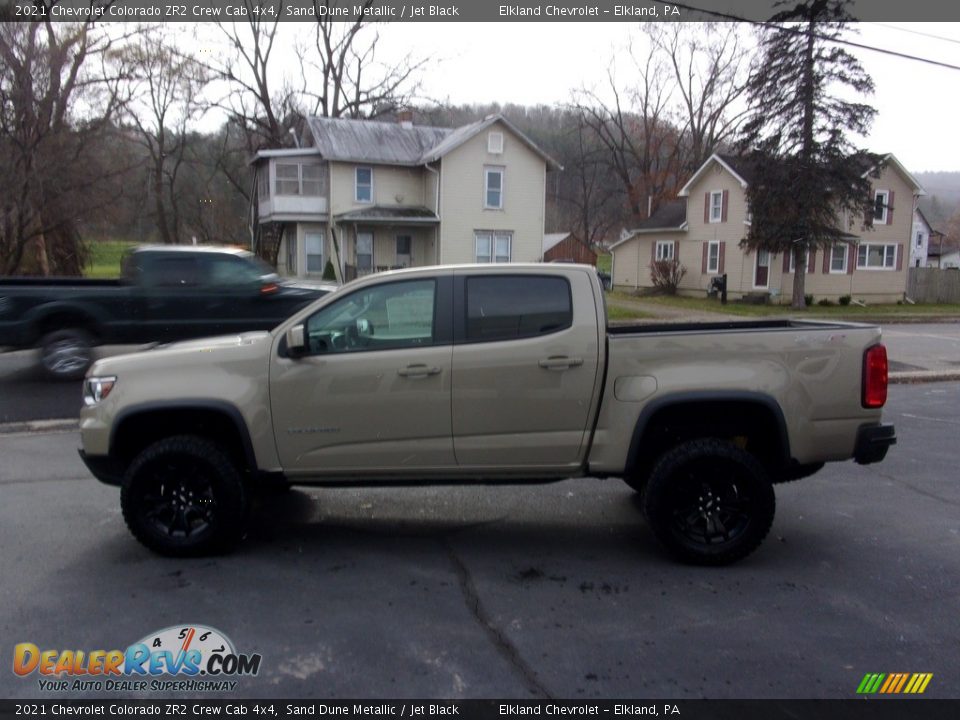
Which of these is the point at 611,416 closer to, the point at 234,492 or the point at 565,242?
the point at 234,492

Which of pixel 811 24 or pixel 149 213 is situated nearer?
pixel 811 24

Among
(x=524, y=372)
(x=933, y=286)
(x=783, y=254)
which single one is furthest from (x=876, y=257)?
(x=524, y=372)

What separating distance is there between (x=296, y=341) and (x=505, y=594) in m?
2.01

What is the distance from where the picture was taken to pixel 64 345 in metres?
11.4

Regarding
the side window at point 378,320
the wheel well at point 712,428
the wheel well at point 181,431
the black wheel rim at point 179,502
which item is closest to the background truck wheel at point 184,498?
the black wheel rim at point 179,502

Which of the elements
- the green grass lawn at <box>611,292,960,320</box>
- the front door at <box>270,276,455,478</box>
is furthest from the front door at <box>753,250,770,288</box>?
the front door at <box>270,276,455,478</box>

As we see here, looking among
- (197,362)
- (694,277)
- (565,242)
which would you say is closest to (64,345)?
(197,362)

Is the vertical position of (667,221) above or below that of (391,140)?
below

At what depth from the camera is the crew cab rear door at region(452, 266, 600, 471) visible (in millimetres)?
4969

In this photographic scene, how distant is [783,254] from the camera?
3303 cm

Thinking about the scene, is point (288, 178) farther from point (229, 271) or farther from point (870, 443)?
point (870, 443)

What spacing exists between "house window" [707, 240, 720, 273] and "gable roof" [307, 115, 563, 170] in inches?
329

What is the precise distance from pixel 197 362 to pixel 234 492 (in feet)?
2.83

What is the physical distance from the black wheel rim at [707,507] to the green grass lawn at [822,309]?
916 inches
